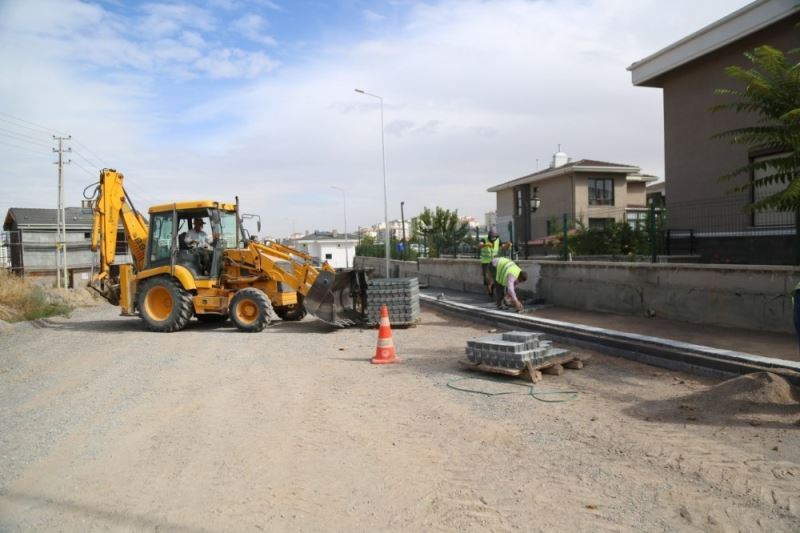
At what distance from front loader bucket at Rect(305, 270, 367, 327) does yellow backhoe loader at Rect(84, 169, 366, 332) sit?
0.07ft

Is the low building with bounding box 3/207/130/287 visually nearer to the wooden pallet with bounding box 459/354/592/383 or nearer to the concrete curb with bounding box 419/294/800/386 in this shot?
the concrete curb with bounding box 419/294/800/386

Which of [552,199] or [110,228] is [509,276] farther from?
[552,199]

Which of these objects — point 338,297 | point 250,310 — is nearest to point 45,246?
point 250,310

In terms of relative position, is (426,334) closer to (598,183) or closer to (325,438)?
(325,438)

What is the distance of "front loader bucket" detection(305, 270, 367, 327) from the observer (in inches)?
479

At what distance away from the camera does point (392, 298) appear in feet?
41.0

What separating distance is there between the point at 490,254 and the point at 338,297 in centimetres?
518

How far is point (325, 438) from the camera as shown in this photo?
17.7 feet

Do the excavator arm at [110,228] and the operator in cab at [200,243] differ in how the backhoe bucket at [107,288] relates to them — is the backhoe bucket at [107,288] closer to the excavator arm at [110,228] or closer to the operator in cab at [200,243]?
the excavator arm at [110,228]

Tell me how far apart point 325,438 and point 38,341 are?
390 inches

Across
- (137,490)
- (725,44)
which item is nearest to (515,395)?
(137,490)

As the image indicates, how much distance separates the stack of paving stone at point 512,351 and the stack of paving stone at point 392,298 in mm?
4623

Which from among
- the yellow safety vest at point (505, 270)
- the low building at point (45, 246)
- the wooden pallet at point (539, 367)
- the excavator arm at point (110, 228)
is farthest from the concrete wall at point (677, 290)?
the low building at point (45, 246)

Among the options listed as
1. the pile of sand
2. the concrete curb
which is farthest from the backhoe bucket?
the pile of sand
